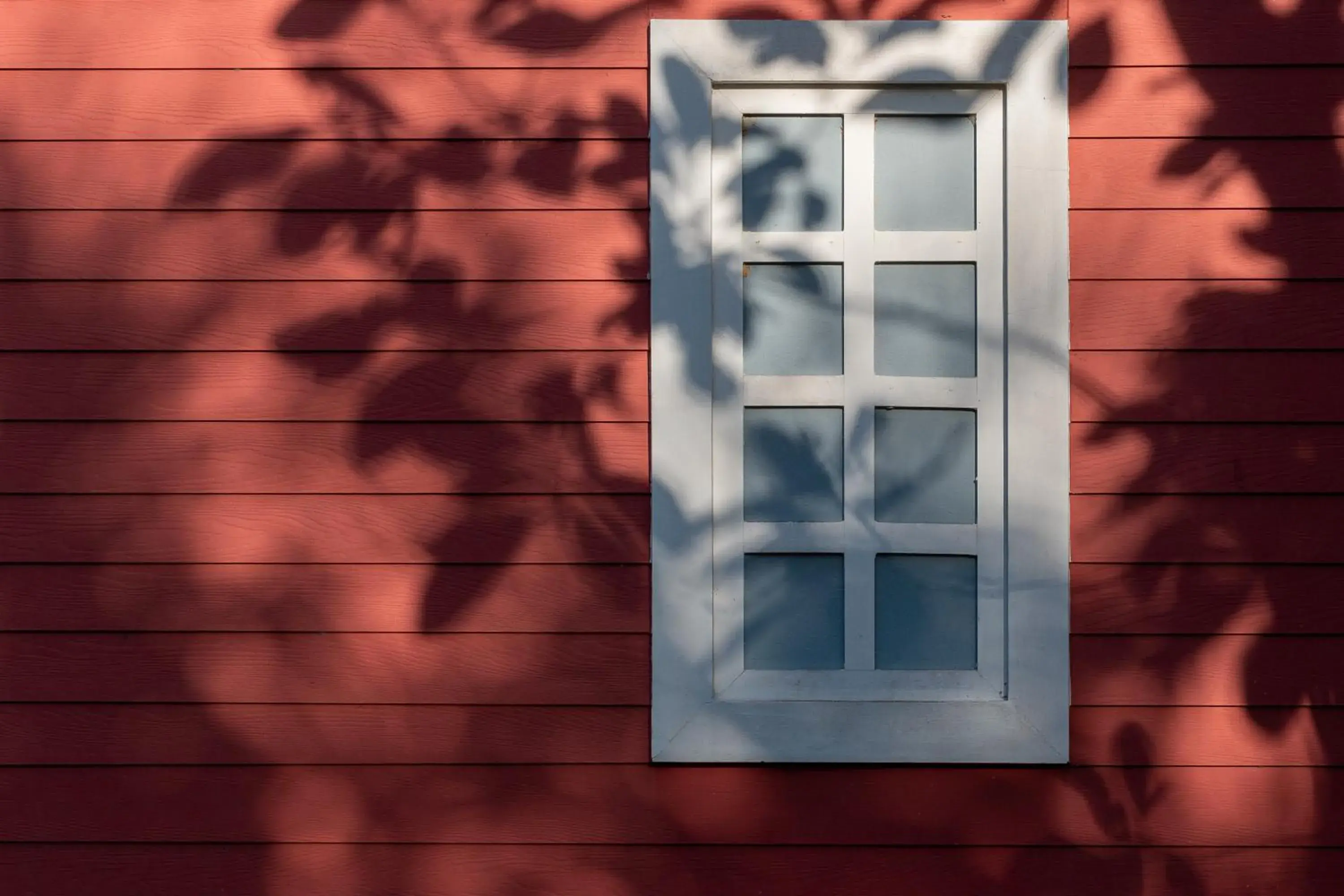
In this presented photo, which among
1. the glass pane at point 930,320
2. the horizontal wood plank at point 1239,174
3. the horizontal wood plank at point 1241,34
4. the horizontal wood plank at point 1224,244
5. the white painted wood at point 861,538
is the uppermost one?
the horizontal wood plank at point 1241,34

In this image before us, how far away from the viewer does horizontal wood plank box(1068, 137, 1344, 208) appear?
93.7 inches

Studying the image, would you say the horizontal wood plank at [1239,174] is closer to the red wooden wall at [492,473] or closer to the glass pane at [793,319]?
the red wooden wall at [492,473]

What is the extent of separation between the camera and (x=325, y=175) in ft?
7.92

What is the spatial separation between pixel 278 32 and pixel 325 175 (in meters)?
0.33

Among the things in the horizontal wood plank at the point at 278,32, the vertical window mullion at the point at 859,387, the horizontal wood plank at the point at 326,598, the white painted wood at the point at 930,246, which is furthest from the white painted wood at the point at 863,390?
the horizontal wood plank at the point at 278,32

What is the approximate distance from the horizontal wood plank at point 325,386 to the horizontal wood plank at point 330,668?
1.60 feet

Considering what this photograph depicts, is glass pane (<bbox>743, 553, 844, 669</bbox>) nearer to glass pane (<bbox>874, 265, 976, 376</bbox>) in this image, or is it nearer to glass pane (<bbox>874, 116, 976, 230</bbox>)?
glass pane (<bbox>874, 265, 976, 376</bbox>)

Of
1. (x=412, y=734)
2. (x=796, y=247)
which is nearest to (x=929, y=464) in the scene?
(x=796, y=247)

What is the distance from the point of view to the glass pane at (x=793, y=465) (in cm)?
246

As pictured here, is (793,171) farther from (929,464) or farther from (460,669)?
(460,669)

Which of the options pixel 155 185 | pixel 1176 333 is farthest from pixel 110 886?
pixel 1176 333

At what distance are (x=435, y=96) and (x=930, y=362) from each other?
1.25m

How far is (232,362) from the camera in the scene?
94.9 inches

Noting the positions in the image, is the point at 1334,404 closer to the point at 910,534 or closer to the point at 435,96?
the point at 910,534
